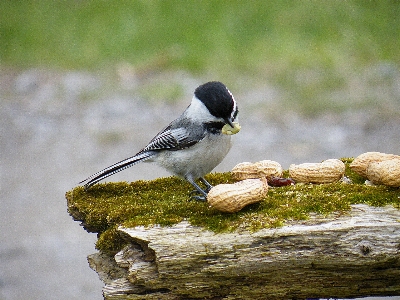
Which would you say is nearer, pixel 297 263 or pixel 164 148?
pixel 297 263

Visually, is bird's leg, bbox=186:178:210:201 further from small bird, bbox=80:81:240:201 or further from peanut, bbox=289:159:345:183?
peanut, bbox=289:159:345:183

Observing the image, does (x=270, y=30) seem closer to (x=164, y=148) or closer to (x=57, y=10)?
(x=57, y=10)

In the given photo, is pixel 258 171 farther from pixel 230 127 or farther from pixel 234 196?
pixel 234 196

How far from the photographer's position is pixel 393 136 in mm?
→ 8594

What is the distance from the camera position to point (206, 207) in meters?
3.17

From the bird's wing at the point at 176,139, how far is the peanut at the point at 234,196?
79 centimetres

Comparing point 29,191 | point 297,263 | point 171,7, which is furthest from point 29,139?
point 297,263

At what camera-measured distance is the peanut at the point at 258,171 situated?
373 centimetres

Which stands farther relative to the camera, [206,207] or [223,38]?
[223,38]

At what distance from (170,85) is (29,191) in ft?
11.6

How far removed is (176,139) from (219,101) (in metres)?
0.49

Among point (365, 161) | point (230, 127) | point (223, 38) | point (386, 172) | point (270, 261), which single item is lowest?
point (270, 261)

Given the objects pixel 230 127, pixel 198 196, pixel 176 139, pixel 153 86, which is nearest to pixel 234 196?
pixel 198 196

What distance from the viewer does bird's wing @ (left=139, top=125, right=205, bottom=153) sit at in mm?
3844
